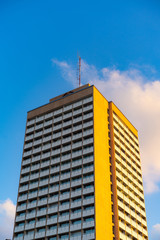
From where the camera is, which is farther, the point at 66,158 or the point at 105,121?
the point at 105,121

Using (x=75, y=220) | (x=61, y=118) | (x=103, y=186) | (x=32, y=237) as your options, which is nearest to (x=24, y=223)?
(x=32, y=237)

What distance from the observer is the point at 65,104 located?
A: 3878 inches

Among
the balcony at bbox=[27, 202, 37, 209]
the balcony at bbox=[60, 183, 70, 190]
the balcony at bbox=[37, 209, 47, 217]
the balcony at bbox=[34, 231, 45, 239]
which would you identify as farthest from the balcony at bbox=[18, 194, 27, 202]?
the balcony at bbox=[60, 183, 70, 190]

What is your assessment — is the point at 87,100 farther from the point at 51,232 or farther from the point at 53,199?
the point at 51,232

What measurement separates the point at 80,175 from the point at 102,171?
5.76 meters

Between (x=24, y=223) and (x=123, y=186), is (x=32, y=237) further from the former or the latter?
(x=123, y=186)

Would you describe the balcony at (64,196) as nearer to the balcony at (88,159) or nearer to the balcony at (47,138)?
the balcony at (88,159)

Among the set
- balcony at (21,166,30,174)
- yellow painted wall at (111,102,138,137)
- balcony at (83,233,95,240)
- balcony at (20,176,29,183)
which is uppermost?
yellow painted wall at (111,102,138,137)

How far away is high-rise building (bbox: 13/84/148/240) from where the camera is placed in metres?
76.2

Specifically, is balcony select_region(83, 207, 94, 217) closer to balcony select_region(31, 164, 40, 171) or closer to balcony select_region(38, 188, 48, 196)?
balcony select_region(38, 188, 48, 196)

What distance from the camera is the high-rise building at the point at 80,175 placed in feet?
250

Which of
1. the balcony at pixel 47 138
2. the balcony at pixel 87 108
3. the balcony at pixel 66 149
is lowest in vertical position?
the balcony at pixel 66 149

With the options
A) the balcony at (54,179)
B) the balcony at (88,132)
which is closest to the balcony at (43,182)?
the balcony at (54,179)

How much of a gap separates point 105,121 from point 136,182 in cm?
2183
